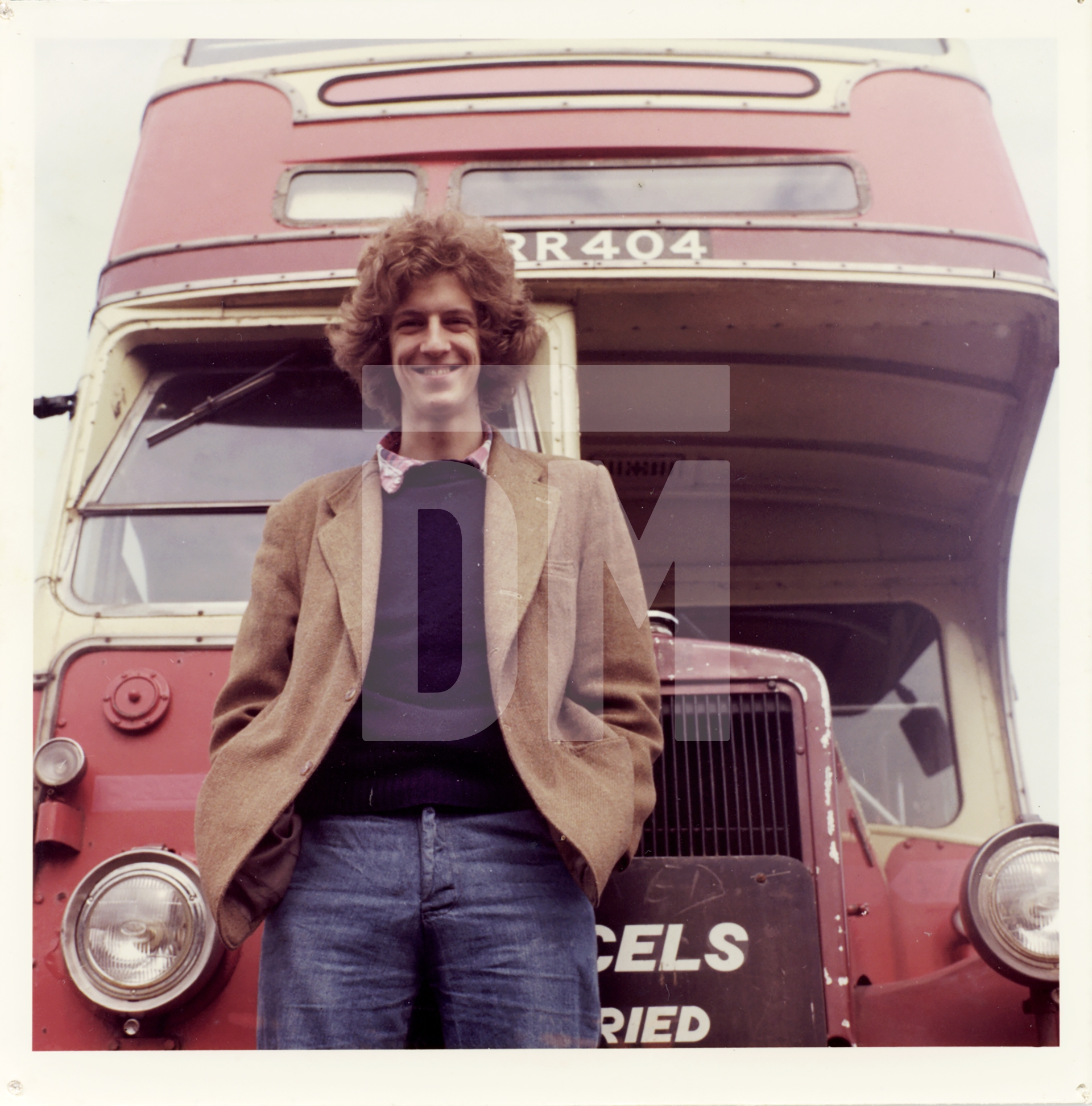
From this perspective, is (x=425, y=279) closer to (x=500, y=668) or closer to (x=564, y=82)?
(x=500, y=668)

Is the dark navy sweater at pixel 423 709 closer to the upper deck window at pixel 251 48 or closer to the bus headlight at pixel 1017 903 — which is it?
the bus headlight at pixel 1017 903

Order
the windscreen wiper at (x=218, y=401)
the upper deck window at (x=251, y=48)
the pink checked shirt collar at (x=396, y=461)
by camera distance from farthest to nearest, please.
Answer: the upper deck window at (x=251, y=48) < the windscreen wiper at (x=218, y=401) < the pink checked shirt collar at (x=396, y=461)

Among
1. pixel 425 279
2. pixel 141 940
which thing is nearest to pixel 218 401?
pixel 425 279

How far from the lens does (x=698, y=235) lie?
228 cm

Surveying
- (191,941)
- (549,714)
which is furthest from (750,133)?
(191,941)

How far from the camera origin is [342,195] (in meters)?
2.39

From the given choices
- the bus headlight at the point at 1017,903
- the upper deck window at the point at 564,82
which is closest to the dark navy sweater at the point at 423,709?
the bus headlight at the point at 1017,903

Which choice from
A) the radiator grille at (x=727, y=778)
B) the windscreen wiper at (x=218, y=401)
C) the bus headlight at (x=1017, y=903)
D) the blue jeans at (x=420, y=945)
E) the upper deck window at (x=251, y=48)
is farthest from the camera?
the upper deck window at (x=251, y=48)

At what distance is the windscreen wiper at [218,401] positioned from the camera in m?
2.29

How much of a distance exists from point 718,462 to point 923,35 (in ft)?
3.61

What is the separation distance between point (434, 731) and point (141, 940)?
0.70 m

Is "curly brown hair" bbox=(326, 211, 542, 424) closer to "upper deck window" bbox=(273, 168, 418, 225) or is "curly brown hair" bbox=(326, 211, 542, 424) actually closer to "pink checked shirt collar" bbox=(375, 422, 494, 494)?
"pink checked shirt collar" bbox=(375, 422, 494, 494)

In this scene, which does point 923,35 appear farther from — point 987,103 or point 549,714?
point 549,714

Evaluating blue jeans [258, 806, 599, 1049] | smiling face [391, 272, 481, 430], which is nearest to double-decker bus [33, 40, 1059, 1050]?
blue jeans [258, 806, 599, 1049]
